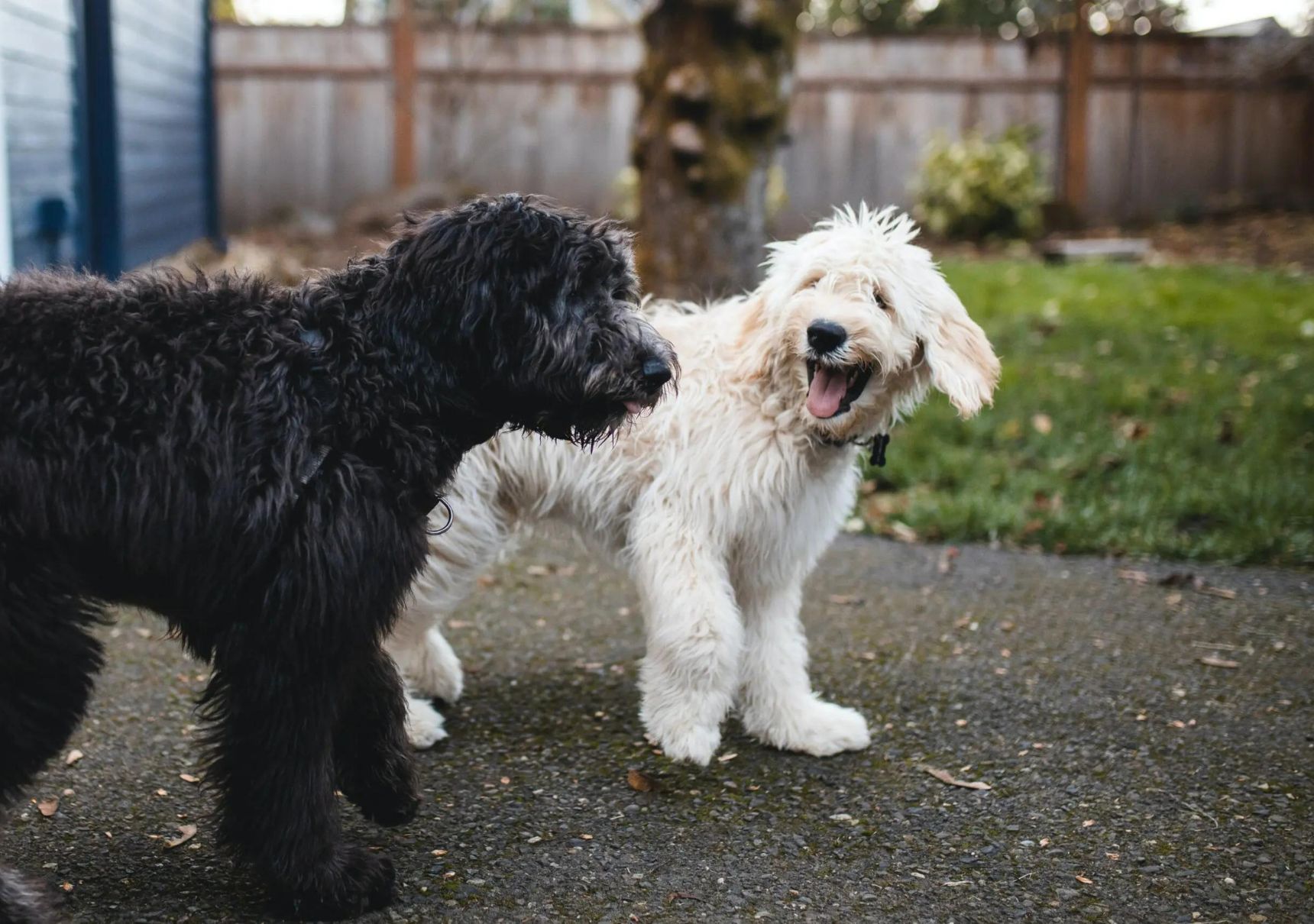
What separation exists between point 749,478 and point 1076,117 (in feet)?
44.1

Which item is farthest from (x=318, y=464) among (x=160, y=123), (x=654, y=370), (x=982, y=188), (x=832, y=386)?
(x=982, y=188)

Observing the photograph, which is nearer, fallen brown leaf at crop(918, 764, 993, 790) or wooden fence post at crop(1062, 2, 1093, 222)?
fallen brown leaf at crop(918, 764, 993, 790)

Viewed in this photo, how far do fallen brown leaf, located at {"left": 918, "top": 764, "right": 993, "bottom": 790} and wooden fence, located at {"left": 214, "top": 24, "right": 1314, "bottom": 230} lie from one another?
39.9ft

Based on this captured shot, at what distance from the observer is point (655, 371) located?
2842mm

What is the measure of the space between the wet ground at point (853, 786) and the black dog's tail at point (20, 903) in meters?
0.21

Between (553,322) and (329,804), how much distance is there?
1.21 metres

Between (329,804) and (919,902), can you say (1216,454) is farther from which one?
(329,804)

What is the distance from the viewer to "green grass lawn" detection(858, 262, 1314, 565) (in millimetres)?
5918

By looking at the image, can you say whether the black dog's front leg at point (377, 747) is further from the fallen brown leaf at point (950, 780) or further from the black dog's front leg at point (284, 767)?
the fallen brown leaf at point (950, 780)

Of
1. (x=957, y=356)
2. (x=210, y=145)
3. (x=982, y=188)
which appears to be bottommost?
(x=957, y=356)

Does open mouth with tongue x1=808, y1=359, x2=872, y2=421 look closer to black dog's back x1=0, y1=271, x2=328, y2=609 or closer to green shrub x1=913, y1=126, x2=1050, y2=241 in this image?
black dog's back x1=0, y1=271, x2=328, y2=609

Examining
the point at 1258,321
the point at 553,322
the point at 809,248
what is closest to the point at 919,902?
the point at 553,322

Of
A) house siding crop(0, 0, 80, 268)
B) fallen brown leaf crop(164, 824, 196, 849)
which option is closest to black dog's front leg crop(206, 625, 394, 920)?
→ fallen brown leaf crop(164, 824, 196, 849)

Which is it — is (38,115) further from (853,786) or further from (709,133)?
(853,786)
